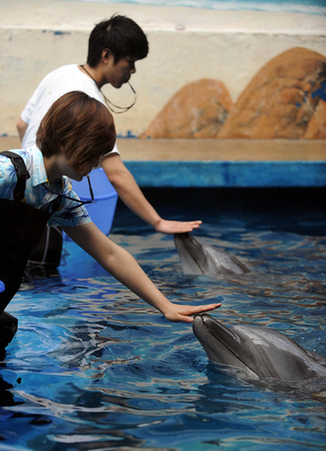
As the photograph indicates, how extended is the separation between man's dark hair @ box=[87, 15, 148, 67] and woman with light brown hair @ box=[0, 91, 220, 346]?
141 cm

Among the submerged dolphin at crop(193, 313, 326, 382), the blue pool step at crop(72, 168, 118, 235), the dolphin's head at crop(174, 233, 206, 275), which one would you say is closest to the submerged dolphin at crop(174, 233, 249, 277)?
the dolphin's head at crop(174, 233, 206, 275)

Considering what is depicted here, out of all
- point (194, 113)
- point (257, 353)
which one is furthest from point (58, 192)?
point (194, 113)

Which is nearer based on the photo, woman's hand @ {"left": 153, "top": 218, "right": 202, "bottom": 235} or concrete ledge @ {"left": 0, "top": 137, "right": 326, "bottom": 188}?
woman's hand @ {"left": 153, "top": 218, "right": 202, "bottom": 235}

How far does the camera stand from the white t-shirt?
340 cm

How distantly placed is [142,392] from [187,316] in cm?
33

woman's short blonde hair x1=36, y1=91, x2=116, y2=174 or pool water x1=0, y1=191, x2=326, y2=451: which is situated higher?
woman's short blonde hair x1=36, y1=91, x2=116, y2=174

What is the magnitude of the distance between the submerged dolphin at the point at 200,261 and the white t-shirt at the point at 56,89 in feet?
2.90

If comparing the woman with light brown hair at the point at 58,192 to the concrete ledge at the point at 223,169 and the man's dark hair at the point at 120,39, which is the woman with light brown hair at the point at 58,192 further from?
the concrete ledge at the point at 223,169

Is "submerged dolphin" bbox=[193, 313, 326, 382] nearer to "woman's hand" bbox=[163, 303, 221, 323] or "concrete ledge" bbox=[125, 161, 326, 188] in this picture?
"woman's hand" bbox=[163, 303, 221, 323]

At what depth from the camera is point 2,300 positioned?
7.05ft

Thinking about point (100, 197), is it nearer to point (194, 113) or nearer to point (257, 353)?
point (257, 353)

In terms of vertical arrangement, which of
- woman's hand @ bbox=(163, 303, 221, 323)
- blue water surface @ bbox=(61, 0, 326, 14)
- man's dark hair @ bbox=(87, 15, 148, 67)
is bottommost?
woman's hand @ bbox=(163, 303, 221, 323)

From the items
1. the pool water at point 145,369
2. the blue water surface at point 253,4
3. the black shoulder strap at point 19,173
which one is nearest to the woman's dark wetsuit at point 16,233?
the black shoulder strap at point 19,173

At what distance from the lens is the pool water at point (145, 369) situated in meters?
1.85
